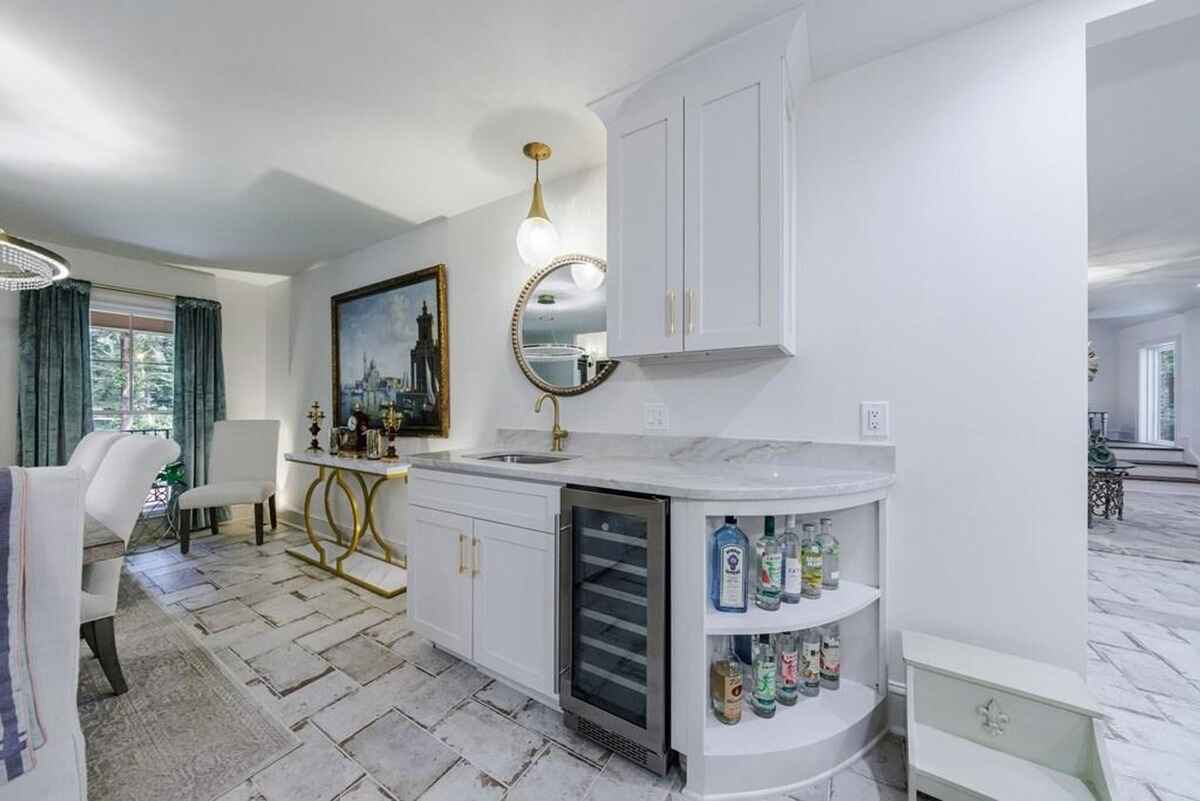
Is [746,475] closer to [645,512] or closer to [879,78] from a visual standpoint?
[645,512]

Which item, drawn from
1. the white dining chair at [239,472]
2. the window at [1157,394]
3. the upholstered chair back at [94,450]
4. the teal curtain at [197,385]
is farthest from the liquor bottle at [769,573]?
the window at [1157,394]

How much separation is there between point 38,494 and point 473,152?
2.00 meters

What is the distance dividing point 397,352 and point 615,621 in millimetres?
2568

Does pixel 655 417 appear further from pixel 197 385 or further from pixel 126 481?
pixel 197 385

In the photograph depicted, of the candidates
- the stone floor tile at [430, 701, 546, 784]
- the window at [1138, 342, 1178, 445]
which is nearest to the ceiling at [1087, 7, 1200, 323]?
the stone floor tile at [430, 701, 546, 784]

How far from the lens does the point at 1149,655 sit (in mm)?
1972

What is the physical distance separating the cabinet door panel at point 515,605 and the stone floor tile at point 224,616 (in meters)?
1.48

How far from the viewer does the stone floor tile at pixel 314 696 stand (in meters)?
1.67

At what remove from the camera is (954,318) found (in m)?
1.50

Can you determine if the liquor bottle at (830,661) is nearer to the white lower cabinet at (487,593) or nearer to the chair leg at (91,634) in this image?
the white lower cabinet at (487,593)

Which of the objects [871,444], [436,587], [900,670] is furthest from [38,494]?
[900,670]

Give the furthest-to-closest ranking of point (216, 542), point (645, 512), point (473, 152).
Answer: point (216, 542) < point (473, 152) < point (645, 512)

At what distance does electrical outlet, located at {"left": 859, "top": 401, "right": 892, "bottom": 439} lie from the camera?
160 centimetres

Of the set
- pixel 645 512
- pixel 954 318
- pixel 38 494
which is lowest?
pixel 645 512
